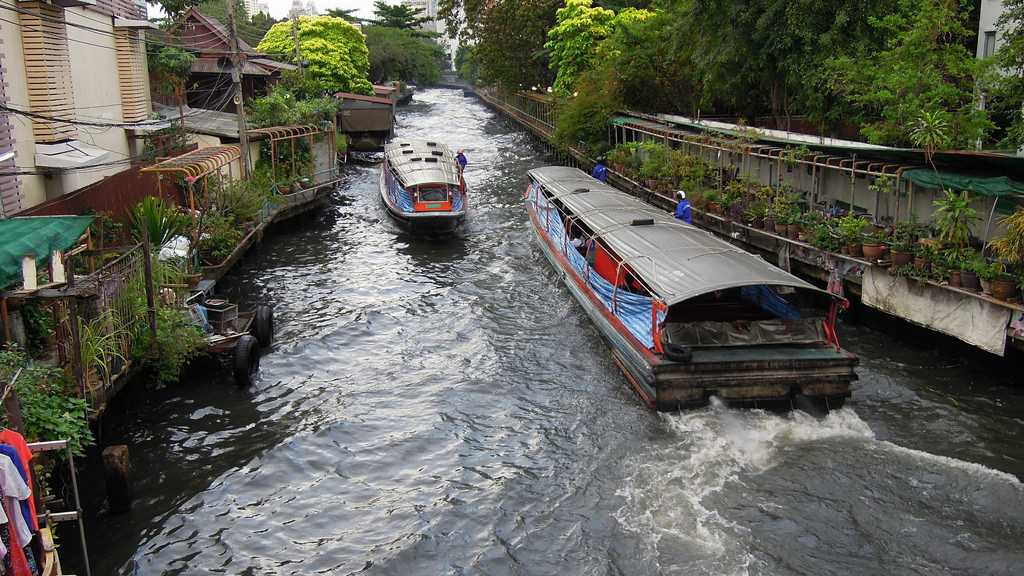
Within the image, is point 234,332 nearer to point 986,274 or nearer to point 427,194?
point 427,194

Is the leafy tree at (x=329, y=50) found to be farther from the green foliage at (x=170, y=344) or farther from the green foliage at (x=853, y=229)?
the green foliage at (x=853, y=229)

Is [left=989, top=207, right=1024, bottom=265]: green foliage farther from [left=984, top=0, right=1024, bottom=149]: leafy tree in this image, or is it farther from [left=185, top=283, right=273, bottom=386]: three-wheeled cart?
[left=185, top=283, right=273, bottom=386]: three-wheeled cart

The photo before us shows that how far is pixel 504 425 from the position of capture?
544 inches

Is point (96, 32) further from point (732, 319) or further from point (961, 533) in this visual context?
point (961, 533)

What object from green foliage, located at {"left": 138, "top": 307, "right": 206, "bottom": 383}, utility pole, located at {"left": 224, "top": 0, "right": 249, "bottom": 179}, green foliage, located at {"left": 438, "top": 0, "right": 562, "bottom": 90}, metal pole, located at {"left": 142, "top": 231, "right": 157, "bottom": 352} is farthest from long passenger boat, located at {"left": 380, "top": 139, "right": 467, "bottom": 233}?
green foliage, located at {"left": 438, "top": 0, "right": 562, "bottom": 90}

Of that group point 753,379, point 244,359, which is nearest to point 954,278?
point 753,379

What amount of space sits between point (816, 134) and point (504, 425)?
17153mm

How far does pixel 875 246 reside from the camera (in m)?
16.2

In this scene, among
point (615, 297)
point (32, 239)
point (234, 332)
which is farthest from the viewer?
point (234, 332)

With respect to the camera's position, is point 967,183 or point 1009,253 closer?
point 1009,253

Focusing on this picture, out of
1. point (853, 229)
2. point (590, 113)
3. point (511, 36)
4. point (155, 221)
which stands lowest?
point (853, 229)

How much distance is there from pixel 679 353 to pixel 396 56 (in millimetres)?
77940

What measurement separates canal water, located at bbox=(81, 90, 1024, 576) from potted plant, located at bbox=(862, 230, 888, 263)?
1.67 m

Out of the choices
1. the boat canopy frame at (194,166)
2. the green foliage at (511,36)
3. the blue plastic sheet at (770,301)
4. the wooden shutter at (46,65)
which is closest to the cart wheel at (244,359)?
the boat canopy frame at (194,166)
